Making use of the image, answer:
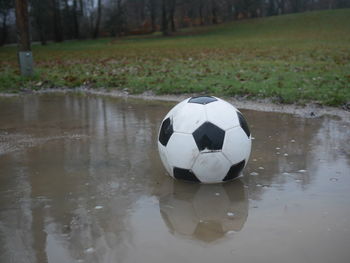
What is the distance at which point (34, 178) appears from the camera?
507cm

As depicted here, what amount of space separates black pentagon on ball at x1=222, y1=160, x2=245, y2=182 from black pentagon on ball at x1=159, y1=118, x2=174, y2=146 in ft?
2.34

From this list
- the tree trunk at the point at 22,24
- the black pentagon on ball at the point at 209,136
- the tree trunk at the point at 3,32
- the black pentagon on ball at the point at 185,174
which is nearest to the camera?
the black pentagon on ball at the point at 209,136

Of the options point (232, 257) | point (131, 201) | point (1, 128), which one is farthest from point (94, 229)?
point (1, 128)

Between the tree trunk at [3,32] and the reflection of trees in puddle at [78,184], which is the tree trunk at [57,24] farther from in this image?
the reflection of trees in puddle at [78,184]

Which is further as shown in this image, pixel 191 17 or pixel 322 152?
pixel 191 17

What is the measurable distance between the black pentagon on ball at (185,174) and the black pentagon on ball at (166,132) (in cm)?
31

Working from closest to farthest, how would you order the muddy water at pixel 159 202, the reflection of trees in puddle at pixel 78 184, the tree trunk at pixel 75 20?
the muddy water at pixel 159 202
the reflection of trees in puddle at pixel 78 184
the tree trunk at pixel 75 20

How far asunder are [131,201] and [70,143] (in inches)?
98.7

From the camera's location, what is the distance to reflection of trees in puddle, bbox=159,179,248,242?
375 centimetres

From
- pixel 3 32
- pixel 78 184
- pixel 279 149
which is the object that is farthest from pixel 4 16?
pixel 78 184

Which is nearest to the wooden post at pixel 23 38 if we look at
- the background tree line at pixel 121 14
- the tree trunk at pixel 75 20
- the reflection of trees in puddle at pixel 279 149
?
the reflection of trees in puddle at pixel 279 149

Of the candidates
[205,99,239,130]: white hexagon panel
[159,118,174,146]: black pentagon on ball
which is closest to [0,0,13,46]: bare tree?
[159,118,174,146]: black pentagon on ball

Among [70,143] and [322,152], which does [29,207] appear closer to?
[70,143]

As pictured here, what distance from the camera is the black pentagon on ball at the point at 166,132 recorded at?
4.77 meters
